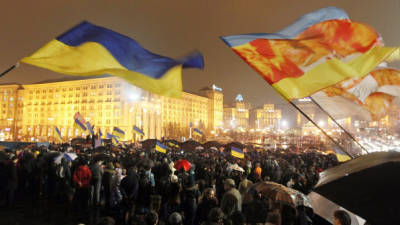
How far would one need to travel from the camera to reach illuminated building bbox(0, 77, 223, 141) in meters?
76.4

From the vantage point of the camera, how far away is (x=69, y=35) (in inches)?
177

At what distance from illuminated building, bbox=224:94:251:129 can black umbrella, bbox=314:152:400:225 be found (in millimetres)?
136896

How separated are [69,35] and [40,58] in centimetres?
61

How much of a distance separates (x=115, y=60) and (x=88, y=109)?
271 feet

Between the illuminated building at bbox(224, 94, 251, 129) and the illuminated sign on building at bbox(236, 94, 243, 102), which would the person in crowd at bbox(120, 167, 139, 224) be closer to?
the illuminated building at bbox(224, 94, 251, 129)

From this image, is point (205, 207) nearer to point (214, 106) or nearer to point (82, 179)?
point (82, 179)

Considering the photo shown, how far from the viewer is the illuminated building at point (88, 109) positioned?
3009 inches

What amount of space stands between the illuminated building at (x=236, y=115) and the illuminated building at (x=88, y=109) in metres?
42.0

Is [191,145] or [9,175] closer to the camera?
[9,175]

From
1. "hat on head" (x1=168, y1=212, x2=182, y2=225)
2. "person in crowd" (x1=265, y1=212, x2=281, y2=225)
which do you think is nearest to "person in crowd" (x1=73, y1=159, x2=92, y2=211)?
"hat on head" (x1=168, y1=212, x2=182, y2=225)

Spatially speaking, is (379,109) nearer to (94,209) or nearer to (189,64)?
(189,64)

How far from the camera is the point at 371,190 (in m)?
2.08

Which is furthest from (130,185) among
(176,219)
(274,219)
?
(274,219)

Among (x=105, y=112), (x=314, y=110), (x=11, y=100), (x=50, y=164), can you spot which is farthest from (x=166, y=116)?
(x=50, y=164)
